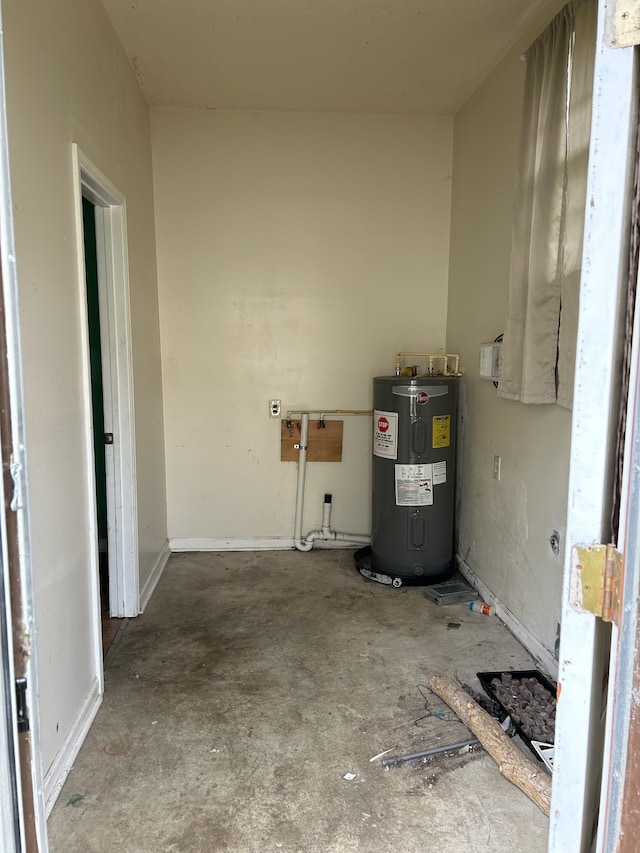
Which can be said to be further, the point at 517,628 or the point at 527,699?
the point at 517,628

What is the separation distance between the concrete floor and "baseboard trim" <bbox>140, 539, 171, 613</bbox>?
0.20 ft

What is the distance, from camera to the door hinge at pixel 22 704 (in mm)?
857

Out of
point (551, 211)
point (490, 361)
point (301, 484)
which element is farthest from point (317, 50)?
point (301, 484)

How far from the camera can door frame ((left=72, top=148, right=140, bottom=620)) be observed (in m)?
2.75

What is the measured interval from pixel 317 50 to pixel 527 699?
3.26 metres

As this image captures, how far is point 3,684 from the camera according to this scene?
839 millimetres

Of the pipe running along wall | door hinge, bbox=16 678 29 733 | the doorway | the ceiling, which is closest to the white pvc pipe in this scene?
the pipe running along wall

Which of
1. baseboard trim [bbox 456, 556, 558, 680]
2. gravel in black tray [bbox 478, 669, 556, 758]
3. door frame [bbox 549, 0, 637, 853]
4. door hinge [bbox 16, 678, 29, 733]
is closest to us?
door frame [bbox 549, 0, 637, 853]

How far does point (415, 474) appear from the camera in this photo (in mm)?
3354

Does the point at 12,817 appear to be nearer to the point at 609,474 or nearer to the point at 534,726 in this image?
the point at 609,474

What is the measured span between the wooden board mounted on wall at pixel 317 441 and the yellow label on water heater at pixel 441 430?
0.83 meters

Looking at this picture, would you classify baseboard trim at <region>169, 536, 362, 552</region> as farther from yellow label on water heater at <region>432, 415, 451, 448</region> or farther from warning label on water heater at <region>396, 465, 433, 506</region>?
yellow label on water heater at <region>432, 415, 451, 448</region>

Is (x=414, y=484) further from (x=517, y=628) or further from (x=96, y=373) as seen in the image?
(x=96, y=373)

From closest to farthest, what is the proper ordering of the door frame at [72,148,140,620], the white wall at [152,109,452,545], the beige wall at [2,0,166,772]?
the beige wall at [2,0,166,772]
the door frame at [72,148,140,620]
the white wall at [152,109,452,545]
